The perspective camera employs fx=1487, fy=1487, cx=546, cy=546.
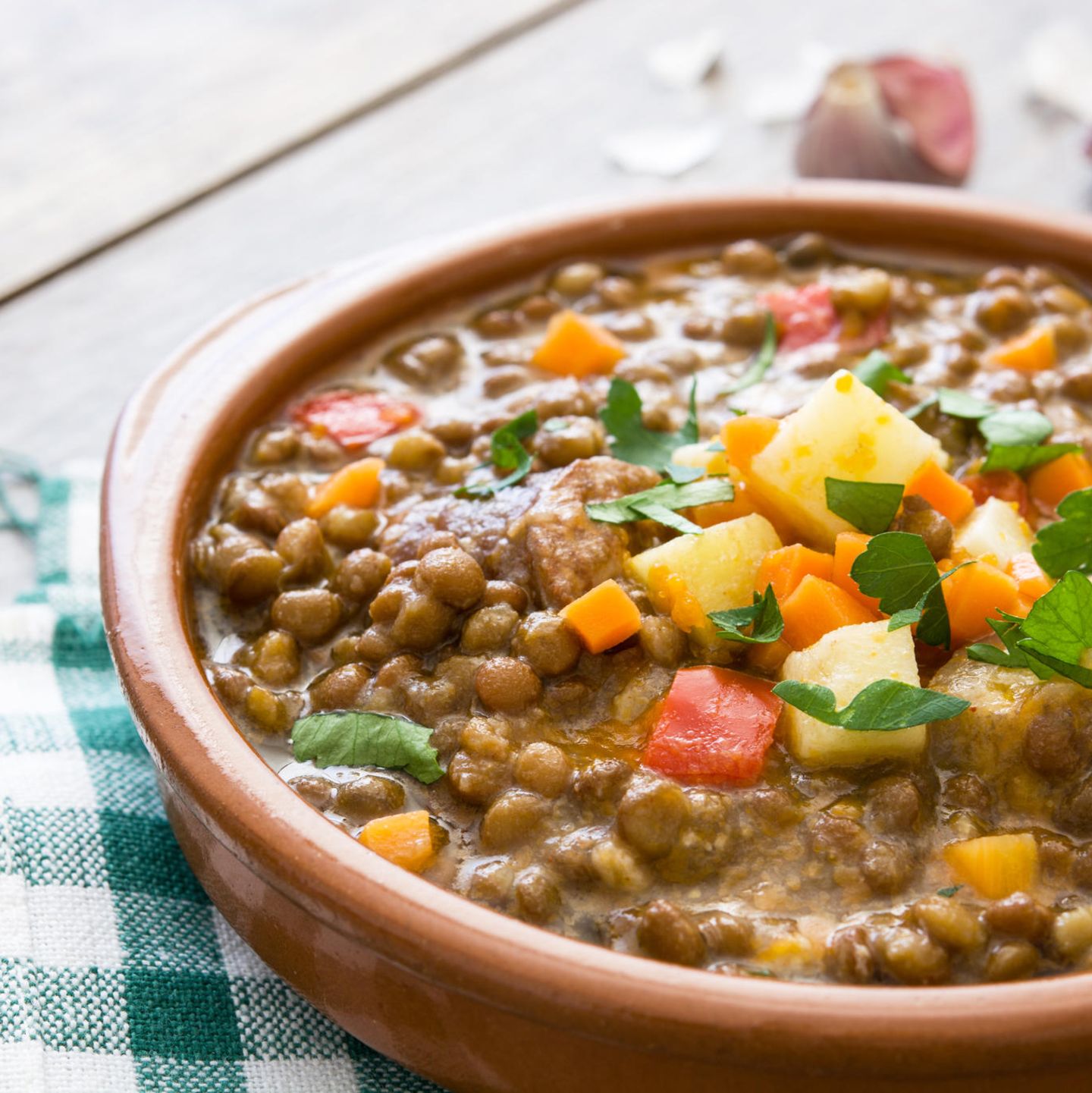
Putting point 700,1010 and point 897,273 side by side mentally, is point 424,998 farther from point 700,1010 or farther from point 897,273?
point 897,273

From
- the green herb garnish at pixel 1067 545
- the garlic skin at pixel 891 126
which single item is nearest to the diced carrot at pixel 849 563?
the green herb garnish at pixel 1067 545

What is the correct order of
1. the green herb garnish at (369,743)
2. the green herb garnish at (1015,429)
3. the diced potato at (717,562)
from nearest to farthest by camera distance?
the green herb garnish at (369,743), the diced potato at (717,562), the green herb garnish at (1015,429)

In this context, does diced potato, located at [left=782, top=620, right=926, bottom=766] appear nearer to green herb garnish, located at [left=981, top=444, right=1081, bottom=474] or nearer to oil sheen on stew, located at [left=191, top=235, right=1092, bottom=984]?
oil sheen on stew, located at [left=191, top=235, right=1092, bottom=984]

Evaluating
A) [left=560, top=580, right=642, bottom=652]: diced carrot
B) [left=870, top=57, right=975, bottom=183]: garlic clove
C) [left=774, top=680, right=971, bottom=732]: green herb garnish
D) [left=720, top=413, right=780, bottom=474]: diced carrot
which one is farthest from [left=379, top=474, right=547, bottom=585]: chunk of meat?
[left=870, top=57, right=975, bottom=183]: garlic clove

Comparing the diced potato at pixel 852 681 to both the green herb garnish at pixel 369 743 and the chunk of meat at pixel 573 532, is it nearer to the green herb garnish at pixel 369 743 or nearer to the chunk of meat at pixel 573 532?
the chunk of meat at pixel 573 532

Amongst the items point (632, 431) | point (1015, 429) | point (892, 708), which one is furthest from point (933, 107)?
point (892, 708)

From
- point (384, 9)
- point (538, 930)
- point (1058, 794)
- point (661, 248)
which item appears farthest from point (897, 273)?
point (384, 9)
